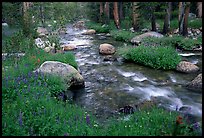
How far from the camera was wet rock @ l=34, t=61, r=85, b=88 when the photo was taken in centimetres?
908

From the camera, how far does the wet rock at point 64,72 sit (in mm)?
9078

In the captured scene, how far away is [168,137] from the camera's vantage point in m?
4.35

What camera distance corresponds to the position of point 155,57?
41.4 ft

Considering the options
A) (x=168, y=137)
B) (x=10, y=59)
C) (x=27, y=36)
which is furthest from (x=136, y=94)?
(x=27, y=36)

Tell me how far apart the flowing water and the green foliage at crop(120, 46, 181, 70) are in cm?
41

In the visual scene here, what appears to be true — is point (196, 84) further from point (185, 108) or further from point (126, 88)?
point (126, 88)

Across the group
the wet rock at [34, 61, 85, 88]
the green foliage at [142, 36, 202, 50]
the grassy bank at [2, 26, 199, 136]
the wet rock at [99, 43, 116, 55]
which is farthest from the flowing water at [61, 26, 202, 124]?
the green foliage at [142, 36, 202, 50]

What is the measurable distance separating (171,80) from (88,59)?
207 inches

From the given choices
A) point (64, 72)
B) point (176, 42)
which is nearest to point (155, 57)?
point (64, 72)

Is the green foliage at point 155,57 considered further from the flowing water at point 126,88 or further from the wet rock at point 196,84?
the wet rock at point 196,84

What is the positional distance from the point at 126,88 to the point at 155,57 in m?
3.74

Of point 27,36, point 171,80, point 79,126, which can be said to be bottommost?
point 171,80

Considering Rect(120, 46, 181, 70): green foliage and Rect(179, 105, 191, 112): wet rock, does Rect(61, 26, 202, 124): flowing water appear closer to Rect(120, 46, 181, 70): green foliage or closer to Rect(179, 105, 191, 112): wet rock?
Rect(179, 105, 191, 112): wet rock

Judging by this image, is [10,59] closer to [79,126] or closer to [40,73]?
[40,73]
